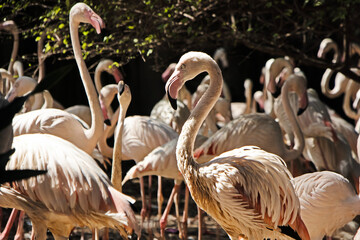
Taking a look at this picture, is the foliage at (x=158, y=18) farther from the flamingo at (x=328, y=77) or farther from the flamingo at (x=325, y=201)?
the flamingo at (x=328, y=77)

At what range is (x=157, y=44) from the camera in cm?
588

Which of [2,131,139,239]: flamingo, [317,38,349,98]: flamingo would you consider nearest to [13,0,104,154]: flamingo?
[2,131,139,239]: flamingo

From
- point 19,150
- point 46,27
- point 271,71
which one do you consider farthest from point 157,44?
point 19,150

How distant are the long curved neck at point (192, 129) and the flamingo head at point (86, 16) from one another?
1.22m

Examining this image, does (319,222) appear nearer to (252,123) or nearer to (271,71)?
(252,123)

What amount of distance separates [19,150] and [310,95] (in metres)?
4.93

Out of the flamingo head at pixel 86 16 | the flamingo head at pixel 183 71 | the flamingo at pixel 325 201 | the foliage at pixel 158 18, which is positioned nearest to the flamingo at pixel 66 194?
the flamingo head at pixel 183 71

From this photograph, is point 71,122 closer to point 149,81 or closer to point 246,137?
point 246,137

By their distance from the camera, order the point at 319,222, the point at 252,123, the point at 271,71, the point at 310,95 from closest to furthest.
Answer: the point at 319,222, the point at 252,123, the point at 271,71, the point at 310,95

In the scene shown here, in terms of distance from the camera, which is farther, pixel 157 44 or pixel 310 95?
pixel 310 95

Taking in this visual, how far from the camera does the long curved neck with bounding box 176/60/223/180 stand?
362 centimetres

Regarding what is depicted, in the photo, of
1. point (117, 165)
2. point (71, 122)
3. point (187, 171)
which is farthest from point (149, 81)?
point (187, 171)

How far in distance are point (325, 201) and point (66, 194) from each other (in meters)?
2.04

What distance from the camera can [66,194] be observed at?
3494mm
